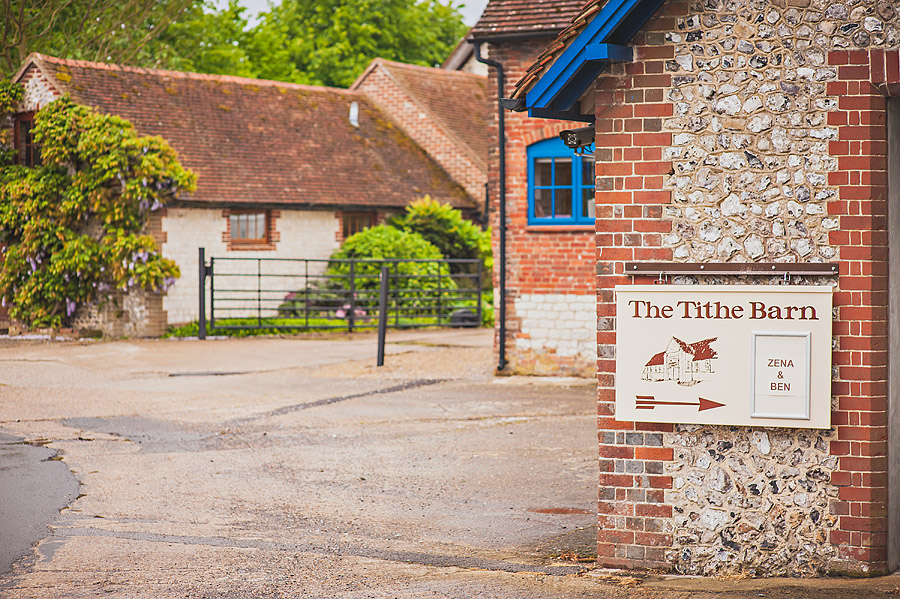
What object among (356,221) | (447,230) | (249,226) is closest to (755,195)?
(447,230)

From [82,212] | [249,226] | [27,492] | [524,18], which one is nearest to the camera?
[27,492]

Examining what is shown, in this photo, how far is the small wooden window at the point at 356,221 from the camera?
2734cm

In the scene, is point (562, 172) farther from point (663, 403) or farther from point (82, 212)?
point (82, 212)

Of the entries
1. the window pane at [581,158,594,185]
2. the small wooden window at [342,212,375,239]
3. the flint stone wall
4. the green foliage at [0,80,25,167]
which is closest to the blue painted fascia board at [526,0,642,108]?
the flint stone wall

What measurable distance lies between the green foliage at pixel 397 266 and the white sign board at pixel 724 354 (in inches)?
725

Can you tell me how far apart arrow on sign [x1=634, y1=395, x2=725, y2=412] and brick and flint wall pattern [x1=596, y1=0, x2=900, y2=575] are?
0.14 metres

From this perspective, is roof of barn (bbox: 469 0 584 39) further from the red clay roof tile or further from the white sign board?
the white sign board

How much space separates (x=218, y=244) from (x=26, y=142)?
4806 millimetres

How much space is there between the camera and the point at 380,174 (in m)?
28.2

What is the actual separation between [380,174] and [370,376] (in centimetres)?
1286

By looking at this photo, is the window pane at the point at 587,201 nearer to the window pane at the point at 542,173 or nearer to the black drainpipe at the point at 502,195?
the window pane at the point at 542,173

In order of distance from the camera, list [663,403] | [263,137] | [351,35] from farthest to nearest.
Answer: [351,35] → [263,137] → [663,403]

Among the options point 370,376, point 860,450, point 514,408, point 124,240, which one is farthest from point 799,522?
point 124,240

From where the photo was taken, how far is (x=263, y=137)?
26875 mm
